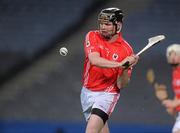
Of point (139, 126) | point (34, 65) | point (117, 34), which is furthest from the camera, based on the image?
point (34, 65)

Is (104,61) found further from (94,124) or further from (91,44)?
(94,124)

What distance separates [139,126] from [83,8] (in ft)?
6.27

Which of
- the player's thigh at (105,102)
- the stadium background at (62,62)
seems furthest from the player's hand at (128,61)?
the stadium background at (62,62)

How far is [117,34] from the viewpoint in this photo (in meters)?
7.32

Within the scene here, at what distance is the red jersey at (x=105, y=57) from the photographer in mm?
7273

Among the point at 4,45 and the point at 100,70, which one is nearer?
the point at 100,70

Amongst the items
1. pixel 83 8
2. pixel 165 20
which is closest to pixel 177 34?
pixel 165 20

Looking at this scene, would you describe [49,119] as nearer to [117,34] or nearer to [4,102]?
[4,102]

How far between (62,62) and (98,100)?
3858 millimetres

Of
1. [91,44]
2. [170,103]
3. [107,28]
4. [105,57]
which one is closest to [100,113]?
[105,57]

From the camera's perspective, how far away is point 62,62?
11.1 meters

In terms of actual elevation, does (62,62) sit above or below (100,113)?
below

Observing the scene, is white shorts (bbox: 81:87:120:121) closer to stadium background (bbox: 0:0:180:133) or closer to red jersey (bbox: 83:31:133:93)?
red jersey (bbox: 83:31:133:93)

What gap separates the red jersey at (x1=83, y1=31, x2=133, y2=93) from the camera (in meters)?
7.27
